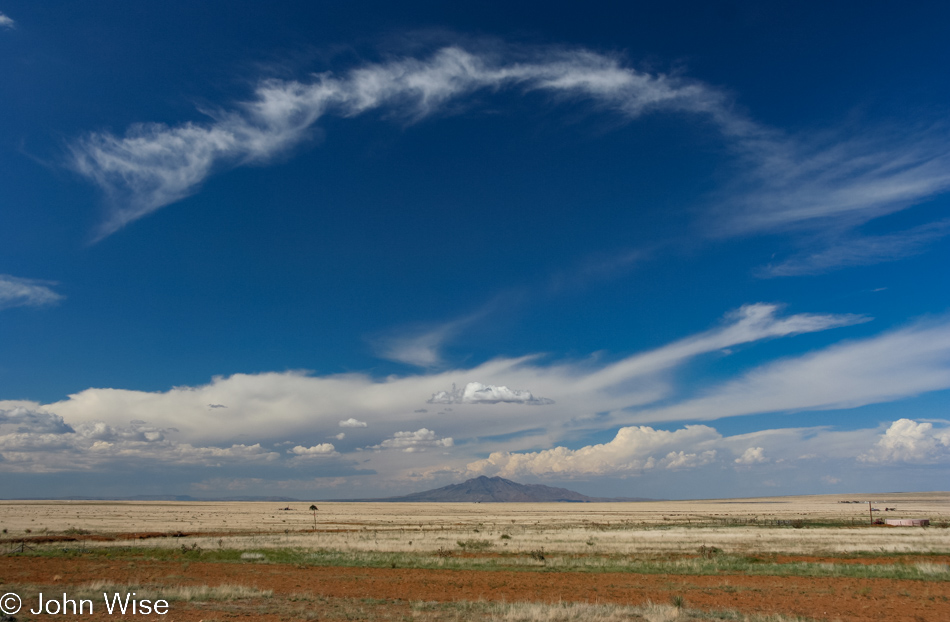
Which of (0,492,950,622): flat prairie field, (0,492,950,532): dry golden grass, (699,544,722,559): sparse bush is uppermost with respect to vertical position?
(0,492,950,622): flat prairie field

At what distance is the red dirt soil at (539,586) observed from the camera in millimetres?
18625

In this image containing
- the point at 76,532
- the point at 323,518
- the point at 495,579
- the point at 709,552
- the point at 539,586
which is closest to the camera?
the point at 539,586

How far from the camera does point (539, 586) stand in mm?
23359

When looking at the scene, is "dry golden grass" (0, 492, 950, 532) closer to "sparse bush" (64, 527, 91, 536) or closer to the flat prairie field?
"sparse bush" (64, 527, 91, 536)

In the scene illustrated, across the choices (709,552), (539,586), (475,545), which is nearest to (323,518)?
(475,545)

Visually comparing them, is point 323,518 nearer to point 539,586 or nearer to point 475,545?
point 475,545

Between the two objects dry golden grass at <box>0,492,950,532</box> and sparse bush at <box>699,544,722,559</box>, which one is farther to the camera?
dry golden grass at <box>0,492,950,532</box>

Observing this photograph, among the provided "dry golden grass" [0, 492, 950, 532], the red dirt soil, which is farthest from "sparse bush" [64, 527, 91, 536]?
the red dirt soil

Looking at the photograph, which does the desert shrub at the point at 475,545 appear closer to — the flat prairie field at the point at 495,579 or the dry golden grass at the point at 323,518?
the flat prairie field at the point at 495,579

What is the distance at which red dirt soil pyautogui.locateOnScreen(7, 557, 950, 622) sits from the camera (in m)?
18.6

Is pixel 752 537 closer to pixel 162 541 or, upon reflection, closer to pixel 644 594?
pixel 644 594

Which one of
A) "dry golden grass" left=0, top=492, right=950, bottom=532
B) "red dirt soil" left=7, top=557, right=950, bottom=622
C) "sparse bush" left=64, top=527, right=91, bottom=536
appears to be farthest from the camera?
"dry golden grass" left=0, top=492, right=950, bottom=532

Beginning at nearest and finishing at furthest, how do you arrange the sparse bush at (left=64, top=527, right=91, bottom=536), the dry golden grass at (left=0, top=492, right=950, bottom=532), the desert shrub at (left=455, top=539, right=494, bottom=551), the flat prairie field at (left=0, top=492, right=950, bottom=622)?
the flat prairie field at (left=0, top=492, right=950, bottom=622), the desert shrub at (left=455, top=539, right=494, bottom=551), the sparse bush at (left=64, top=527, right=91, bottom=536), the dry golden grass at (left=0, top=492, right=950, bottom=532)

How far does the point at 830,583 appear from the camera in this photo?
901 inches
